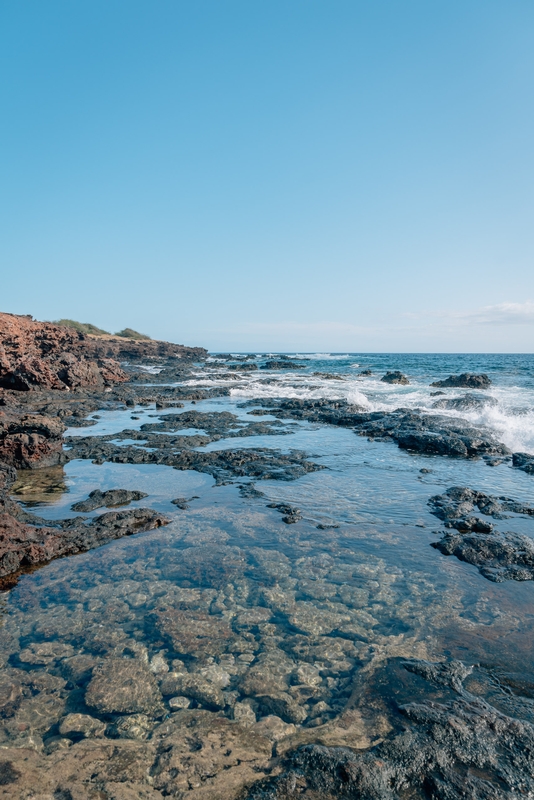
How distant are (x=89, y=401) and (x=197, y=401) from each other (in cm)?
508

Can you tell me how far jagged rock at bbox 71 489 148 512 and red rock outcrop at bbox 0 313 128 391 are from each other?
1595cm

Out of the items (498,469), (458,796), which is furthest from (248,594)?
(498,469)

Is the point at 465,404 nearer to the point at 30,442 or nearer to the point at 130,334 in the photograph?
the point at 30,442

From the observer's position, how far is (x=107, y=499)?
7945mm

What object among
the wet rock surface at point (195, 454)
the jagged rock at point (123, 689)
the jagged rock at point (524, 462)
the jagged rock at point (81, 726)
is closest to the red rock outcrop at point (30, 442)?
the wet rock surface at point (195, 454)

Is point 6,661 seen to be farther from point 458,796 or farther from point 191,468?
point 191,468

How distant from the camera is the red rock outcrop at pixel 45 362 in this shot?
21.6 m

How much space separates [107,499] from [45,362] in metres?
17.8

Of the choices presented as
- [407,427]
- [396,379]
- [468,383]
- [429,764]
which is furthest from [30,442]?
[396,379]

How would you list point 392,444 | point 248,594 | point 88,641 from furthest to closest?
point 392,444 < point 248,594 < point 88,641

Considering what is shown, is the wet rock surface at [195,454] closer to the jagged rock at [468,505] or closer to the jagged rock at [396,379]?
the jagged rock at [468,505]

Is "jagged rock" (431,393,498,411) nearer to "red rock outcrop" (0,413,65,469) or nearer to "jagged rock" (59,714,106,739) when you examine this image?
"red rock outcrop" (0,413,65,469)

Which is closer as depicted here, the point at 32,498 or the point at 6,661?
the point at 6,661

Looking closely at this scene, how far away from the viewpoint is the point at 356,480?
9.86m
